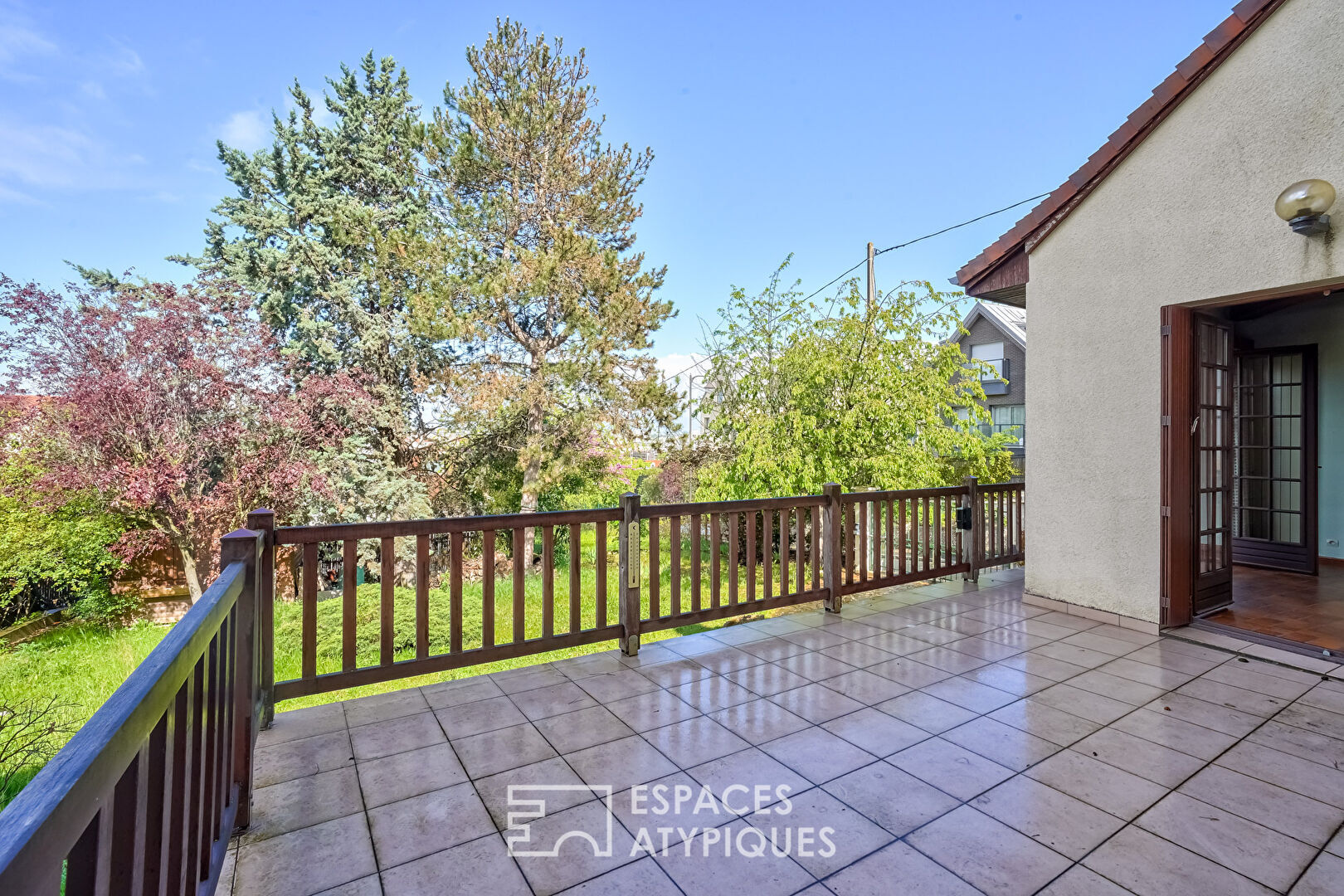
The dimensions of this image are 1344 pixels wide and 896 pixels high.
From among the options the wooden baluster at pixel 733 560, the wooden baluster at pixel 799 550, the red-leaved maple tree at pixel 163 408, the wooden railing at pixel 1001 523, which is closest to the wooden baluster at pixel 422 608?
the wooden baluster at pixel 733 560

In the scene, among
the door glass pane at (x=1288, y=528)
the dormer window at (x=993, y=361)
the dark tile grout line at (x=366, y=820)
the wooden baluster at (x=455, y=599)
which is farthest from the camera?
the dormer window at (x=993, y=361)

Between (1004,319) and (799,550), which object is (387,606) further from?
(1004,319)

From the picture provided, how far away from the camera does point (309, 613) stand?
2754mm

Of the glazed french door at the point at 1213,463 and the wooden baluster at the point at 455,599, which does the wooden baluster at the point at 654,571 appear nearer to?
the wooden baluster at the point at 455,599

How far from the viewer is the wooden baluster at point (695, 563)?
12.7 feet

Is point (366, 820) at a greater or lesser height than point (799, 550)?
lesser

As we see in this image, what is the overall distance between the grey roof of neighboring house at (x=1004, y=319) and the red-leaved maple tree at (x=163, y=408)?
15270 millimetres

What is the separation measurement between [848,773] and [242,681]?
2.06 m

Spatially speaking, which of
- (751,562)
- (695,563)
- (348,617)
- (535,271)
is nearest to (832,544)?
(751,562)

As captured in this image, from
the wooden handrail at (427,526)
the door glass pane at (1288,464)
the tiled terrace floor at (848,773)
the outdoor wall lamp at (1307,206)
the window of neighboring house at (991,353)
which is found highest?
the window of neighboring house at (991,353)

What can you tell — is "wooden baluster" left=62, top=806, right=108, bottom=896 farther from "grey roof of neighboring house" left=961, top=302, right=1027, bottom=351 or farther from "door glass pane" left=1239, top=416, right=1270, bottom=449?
"grey roof of neighboring house" left=961, top=302, right=1027, bottom=351

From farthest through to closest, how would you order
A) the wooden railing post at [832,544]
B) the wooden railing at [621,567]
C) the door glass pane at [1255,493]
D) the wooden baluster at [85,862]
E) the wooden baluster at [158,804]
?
1. the door glass pane at [1255,493]
2. the wooden railing post at [832,544]
3. the wooden railing at [621,567]
4. the wooden baluster at [158,804]
5. the wooden baluster at [85,862]

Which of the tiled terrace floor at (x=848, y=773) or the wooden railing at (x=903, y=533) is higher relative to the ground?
the wooden railing at (x=903, y=533)

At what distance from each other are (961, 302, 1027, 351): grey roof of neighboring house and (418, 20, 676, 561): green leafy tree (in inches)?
384
